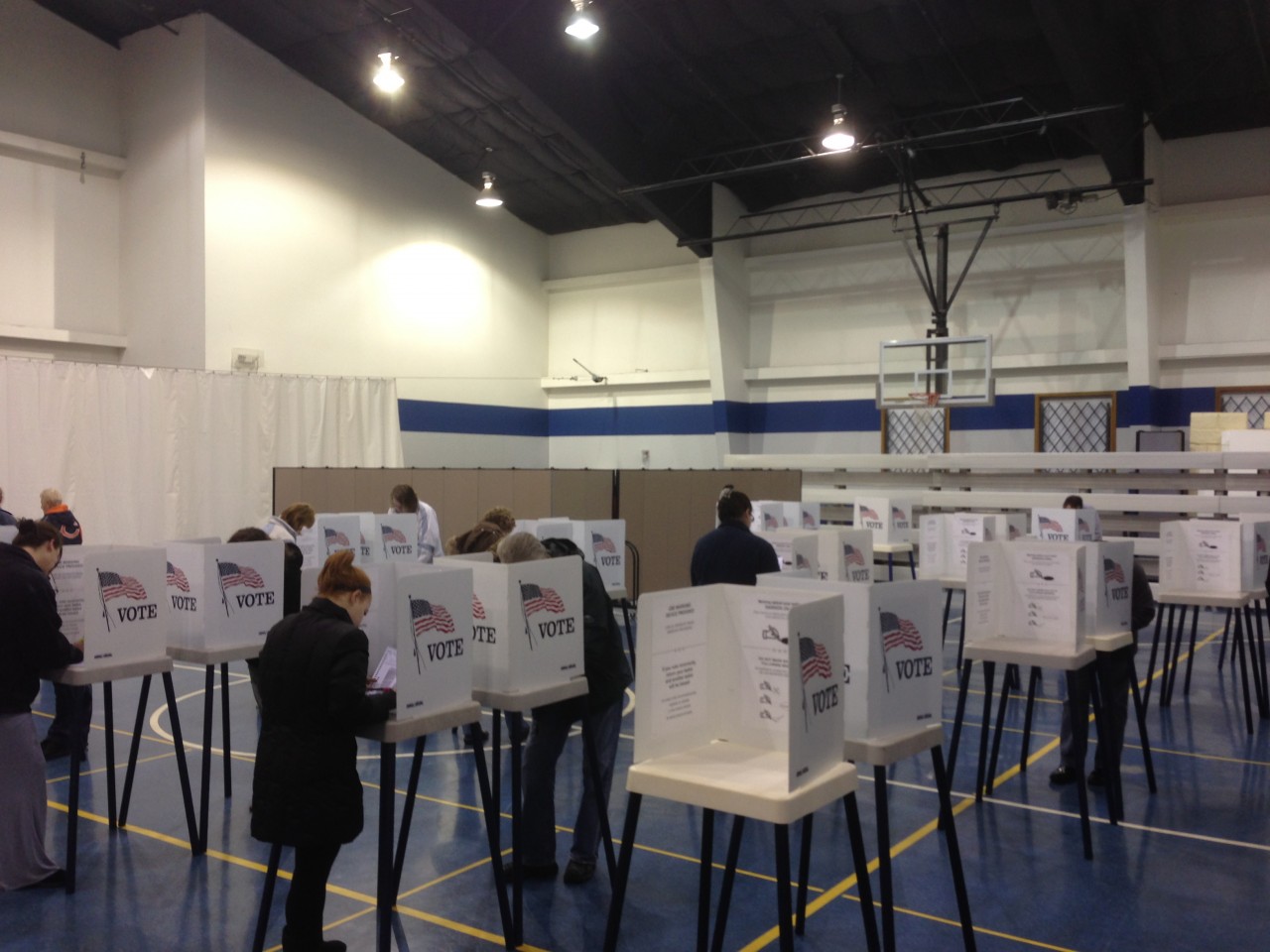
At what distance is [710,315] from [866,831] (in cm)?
1422

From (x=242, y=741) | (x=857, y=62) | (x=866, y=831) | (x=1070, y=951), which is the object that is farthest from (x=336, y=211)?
(x=1070, y=951)

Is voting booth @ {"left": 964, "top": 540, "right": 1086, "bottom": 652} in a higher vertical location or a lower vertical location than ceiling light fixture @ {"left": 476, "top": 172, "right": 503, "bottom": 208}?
lower

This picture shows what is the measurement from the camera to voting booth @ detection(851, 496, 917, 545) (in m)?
12.0

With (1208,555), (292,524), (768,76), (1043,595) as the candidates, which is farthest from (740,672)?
(768,76)

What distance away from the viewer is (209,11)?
49.5 ft

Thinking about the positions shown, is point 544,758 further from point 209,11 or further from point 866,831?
Answer: point 209,11

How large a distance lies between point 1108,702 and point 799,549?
2.08 meters

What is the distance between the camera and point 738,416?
62.6ft

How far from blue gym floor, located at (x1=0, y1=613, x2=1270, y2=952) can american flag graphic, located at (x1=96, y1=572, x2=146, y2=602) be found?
1257 millimetres

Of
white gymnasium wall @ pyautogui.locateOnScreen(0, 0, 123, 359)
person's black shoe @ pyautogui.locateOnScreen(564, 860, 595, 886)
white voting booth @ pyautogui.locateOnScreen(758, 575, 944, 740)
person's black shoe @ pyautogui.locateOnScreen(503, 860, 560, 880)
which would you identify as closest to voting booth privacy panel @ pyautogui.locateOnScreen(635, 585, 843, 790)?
white voting booth @ pyautogui.locateOnScreen(758, 575, 944, 740)

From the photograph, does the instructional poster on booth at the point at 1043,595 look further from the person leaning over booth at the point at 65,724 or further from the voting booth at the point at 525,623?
the person leaning over booth at the point at 65,724

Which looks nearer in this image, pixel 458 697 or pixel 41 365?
pixel 458 697

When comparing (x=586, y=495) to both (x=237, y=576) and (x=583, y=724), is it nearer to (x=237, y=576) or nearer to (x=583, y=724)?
(x=237, y=576)

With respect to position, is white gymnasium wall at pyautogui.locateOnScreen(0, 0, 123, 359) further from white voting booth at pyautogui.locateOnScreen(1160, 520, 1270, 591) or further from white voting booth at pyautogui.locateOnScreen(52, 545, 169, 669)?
white voting booth at pyautogui.locateOnScreen(1160, 520, 1270, 591)
